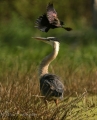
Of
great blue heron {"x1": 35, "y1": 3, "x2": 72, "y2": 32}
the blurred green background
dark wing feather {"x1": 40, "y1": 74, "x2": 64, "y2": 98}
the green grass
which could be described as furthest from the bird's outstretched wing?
the blurred green background

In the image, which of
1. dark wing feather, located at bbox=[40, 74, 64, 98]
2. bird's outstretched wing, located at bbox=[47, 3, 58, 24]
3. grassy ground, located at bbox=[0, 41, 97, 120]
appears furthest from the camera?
dark wing feather, located at bbox=[40, 74, 64, 98]

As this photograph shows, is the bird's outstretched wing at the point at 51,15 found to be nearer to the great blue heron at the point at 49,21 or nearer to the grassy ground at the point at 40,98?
the great blue heron at the point at 49,21

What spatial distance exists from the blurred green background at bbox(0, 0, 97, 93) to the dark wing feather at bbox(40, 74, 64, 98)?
56 cm

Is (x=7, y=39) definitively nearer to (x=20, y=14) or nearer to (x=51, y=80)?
(x=20, y=14)

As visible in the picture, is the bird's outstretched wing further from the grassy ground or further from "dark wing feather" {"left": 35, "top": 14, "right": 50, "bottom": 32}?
the grassy ground

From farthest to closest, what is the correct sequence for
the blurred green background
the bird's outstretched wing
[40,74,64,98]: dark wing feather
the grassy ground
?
the blurred green background
[40,74,64,98]: dark wing feather
the bird's outstretched wing
the grassy ground

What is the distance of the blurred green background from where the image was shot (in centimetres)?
1054

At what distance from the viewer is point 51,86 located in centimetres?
761

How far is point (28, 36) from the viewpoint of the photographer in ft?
73.2

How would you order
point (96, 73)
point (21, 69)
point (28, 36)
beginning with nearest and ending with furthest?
point (96, 73) → point (21, 69) → point (28, 36)

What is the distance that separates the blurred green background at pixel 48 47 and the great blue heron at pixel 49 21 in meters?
1.51

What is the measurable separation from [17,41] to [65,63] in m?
11.4

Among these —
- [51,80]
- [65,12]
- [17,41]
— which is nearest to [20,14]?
[65,12]

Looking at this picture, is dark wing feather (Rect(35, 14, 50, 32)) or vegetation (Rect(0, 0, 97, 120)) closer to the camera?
vegetation (Rect(0, 0, 97, 120))
